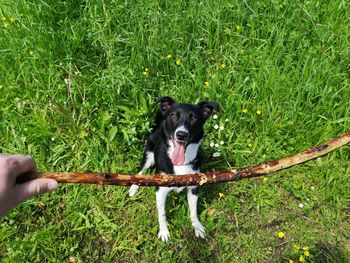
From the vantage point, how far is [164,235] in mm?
3082

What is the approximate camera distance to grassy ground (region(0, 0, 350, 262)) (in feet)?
10.1

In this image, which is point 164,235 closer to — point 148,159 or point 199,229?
point 199,229

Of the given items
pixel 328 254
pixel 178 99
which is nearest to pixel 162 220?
pixel 178 99

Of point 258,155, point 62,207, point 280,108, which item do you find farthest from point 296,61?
point 62,207

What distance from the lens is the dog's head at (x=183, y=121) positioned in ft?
9.39

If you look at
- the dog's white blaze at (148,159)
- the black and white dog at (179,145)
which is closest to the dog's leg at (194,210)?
the black and white dog at (179,145)

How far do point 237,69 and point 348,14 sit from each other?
1630 mm

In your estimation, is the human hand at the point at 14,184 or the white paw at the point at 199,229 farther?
the white paw at the point at 199,229

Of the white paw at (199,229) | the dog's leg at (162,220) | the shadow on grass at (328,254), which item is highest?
the dog's leg at (162,220)

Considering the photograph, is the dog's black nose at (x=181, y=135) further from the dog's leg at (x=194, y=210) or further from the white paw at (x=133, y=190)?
the white paw at (x=133, y=190)

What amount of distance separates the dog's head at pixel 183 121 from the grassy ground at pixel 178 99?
46 cm

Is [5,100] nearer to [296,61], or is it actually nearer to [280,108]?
[280,108]

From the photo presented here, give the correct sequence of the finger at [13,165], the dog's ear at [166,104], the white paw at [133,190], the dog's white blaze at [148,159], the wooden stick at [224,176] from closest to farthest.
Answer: the finger at [13,165] < the wooden stick at [224,176] < the dog's ear at [166,104] < the white paw at [133,190] < the dog's white blaze at [148,159]

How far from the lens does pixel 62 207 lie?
3.20m
